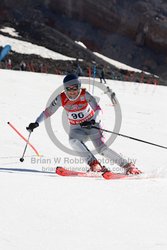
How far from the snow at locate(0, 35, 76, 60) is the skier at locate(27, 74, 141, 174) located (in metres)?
33.8

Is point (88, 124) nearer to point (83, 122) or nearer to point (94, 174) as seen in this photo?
point (83, 122)

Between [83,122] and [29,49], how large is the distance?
117 ft

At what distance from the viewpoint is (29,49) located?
42.0 meters

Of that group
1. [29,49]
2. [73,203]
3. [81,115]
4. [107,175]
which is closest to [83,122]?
[81,115]

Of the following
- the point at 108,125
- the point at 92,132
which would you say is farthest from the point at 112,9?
the point at 92,132

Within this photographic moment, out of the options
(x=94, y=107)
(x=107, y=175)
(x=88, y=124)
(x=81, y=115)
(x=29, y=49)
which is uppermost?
(x=29, y=49)

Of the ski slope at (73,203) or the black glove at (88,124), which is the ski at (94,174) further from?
the black glove at (88,124)

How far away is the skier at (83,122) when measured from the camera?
712 centimetres

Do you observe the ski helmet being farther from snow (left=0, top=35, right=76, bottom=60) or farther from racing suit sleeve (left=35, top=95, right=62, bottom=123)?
snow (left=0, top=35, right=76, bottom=60)

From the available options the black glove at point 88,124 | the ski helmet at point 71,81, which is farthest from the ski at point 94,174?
the ski helmet at point 71,81

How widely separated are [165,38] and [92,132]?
48.8 metres

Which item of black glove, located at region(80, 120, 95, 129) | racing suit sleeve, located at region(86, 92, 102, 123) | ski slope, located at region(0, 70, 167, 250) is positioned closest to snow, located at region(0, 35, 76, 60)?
ski slope, located at region(0, 70, 167, 250)

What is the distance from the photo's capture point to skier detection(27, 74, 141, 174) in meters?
7.12

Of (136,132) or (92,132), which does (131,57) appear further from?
(92,132)
